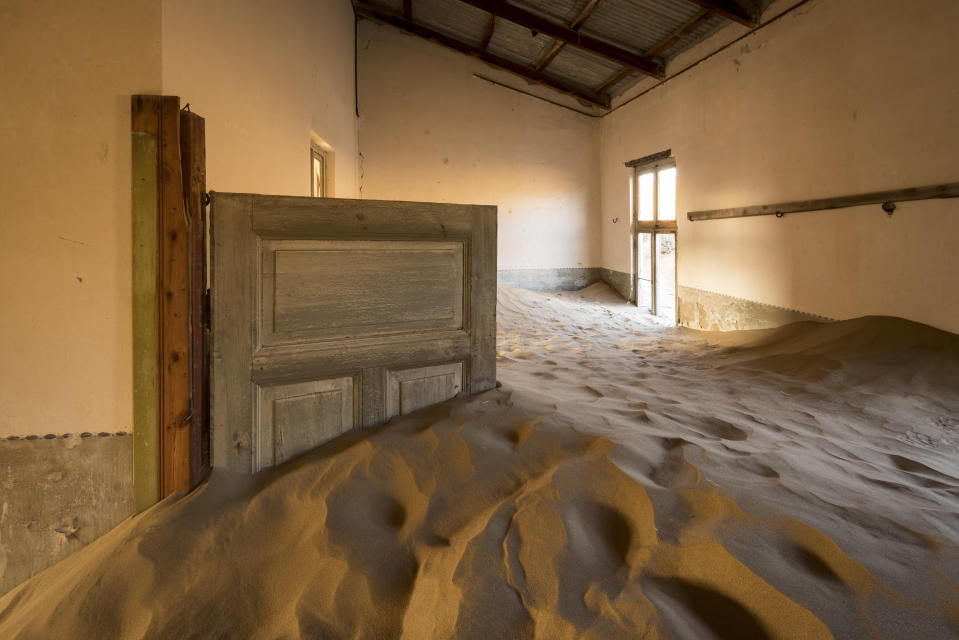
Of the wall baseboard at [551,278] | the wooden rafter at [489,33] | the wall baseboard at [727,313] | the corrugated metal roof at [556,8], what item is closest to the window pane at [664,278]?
the wall baseboard at [727,313]

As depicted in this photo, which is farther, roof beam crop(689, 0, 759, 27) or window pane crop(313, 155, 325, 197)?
window pane crop(313, 155, 325, 197)

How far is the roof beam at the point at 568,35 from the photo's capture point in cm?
655

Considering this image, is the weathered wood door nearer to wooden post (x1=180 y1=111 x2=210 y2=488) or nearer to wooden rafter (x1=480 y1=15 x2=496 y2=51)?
wooden post (x1=180 y1=111 x2=210 y2=488)

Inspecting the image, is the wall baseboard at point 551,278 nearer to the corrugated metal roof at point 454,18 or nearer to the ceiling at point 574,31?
the ceiling at point 574,31

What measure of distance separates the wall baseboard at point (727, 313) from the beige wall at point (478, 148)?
9.80 ft

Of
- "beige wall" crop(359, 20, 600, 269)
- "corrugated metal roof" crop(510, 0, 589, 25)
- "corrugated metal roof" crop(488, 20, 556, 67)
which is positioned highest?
"corrugated metal roof" crop(488, 20, 556, 67)

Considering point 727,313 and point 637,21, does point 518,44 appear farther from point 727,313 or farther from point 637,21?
point 727,313

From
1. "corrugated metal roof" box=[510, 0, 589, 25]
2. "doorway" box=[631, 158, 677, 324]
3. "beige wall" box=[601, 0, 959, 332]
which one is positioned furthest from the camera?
"doorway" box=[631, 158, 677, 324]

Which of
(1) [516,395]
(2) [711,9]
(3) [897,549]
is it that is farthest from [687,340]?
(3) [897,549]

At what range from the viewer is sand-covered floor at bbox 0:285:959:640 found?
1336mm

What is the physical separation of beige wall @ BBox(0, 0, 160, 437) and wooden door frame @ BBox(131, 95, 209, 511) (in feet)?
0.25

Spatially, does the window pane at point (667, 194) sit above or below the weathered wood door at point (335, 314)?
above

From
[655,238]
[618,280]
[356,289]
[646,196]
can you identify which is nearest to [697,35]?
[646,196]

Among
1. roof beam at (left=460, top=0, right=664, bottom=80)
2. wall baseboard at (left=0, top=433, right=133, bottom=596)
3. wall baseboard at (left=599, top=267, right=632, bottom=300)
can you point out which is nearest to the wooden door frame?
wall baseboard at (left=0, top=433, right=133, bottom=596)
